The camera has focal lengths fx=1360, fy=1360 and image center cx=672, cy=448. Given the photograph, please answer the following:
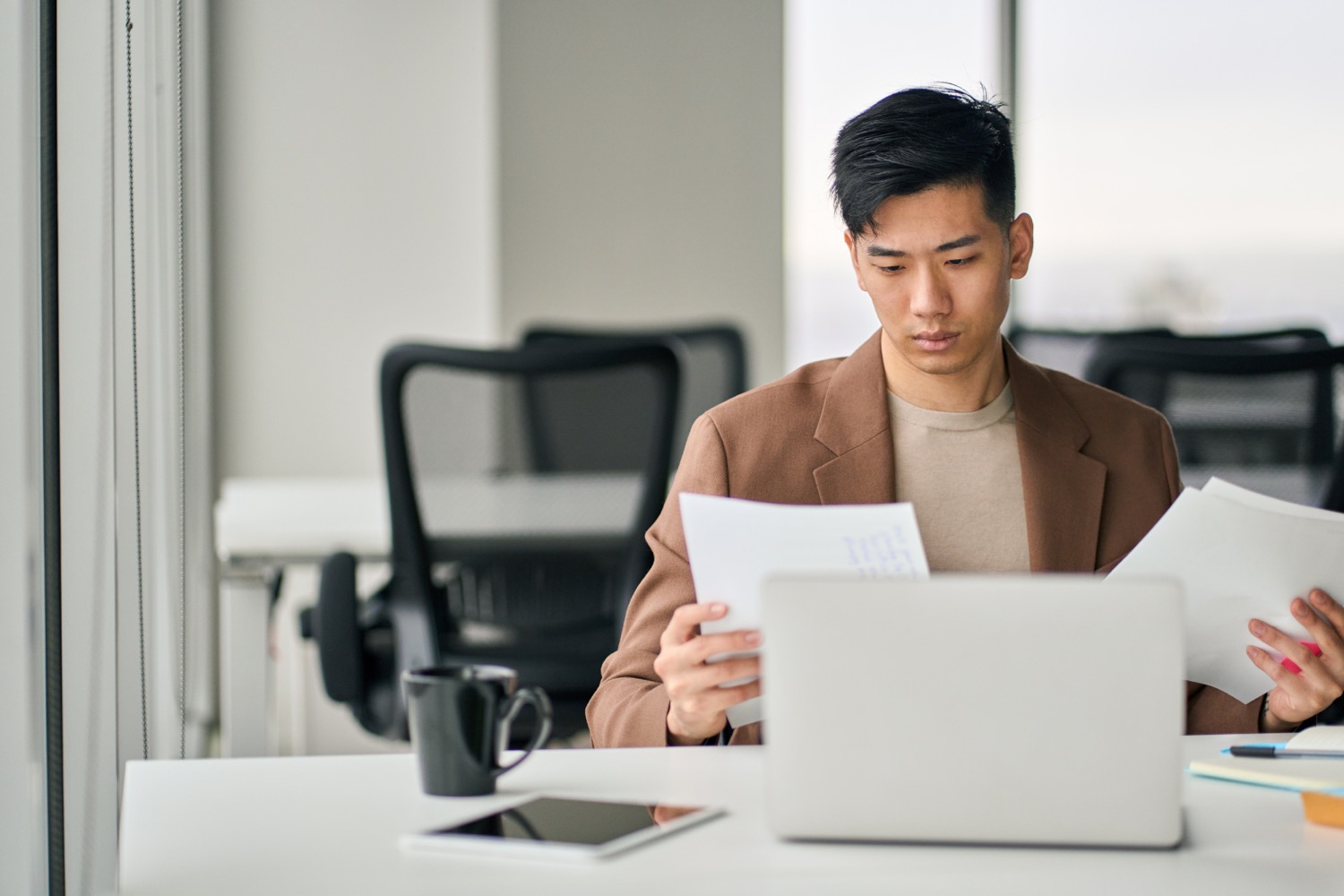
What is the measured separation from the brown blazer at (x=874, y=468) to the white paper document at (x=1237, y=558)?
0.80ft

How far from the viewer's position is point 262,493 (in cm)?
285

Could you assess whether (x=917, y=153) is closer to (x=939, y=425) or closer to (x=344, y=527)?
(x=939, y=425)

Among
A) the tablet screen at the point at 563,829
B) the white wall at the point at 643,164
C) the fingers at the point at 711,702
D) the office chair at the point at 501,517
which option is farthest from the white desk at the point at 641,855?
the white wall at the point at 643,164

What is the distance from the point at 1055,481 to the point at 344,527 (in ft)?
4.98

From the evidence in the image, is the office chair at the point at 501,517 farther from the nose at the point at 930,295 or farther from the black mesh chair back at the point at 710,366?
the black mesh chair back at the point at 710,366

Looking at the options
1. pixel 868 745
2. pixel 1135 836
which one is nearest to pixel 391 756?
pixel 868 745

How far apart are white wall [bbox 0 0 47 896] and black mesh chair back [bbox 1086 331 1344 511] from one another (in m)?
1.59

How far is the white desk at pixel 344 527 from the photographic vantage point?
2234mm

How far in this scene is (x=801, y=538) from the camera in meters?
0.95

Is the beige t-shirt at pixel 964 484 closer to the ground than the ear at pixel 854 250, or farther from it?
closer to the ground

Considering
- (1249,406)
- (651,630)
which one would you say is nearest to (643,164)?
(1249,406)

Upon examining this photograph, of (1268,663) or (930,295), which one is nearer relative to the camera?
(1268,663)

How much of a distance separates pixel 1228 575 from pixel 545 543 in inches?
53.9

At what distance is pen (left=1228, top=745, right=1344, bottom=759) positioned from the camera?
1053 mm
